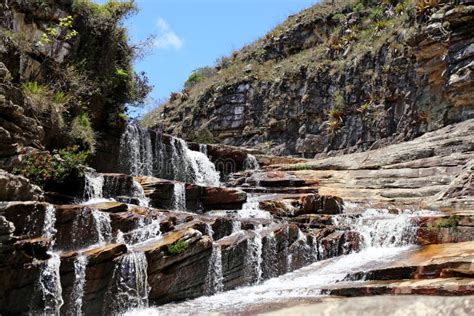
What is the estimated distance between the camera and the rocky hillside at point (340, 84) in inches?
939

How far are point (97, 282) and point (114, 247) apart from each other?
30.5 inches

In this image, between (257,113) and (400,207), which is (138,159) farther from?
(257,113)

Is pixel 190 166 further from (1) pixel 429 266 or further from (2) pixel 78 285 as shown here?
(1) pixel 429 266

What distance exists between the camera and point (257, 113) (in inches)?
1407

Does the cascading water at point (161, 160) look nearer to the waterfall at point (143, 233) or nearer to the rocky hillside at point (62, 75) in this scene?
the rocky hillside at point (62, 75)

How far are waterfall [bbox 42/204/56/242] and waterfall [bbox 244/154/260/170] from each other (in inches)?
670

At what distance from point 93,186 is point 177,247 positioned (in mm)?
4844

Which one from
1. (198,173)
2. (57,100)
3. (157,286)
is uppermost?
(57,100)

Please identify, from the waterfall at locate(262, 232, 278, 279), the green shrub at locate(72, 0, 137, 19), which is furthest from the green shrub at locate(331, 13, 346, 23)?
the waterfall at locate(262, 232, 278, 279)

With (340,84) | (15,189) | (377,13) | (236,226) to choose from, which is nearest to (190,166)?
(236,226)

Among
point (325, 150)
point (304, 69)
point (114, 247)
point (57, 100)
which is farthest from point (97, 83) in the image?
point (304, 69)

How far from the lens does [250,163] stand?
2738cm

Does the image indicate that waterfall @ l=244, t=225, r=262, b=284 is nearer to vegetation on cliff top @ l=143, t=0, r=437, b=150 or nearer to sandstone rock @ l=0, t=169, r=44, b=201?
sandstone rock @ l=0, t=169, r=44, b=201

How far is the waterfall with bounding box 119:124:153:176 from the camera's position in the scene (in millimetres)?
21312
